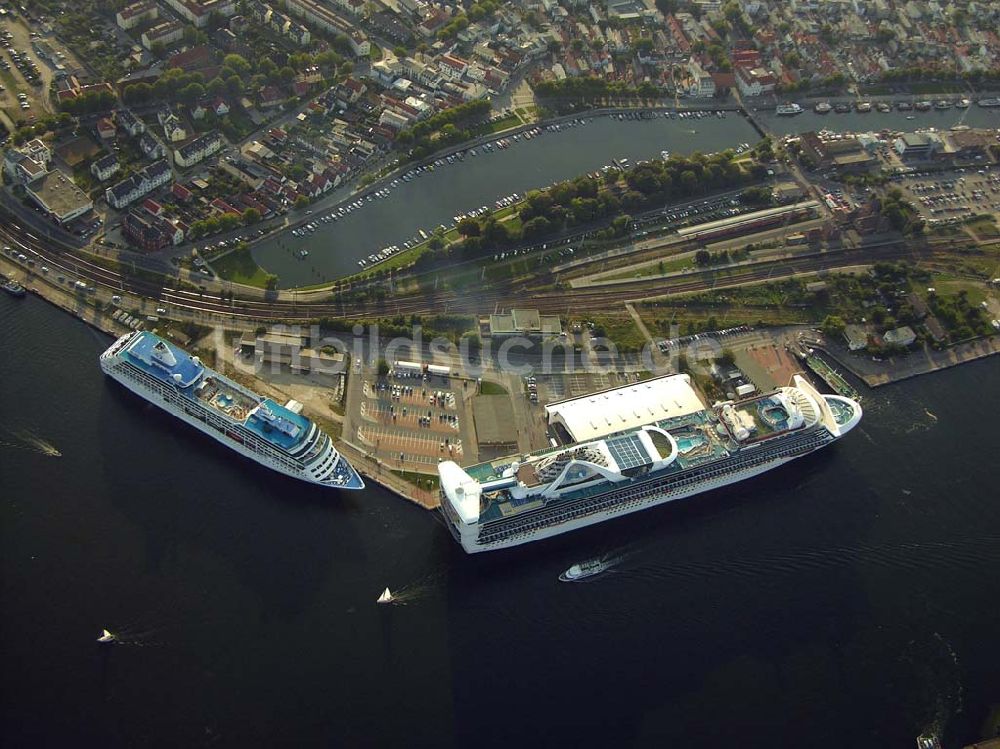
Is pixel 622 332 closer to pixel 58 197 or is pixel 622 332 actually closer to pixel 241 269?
pixel 241 269

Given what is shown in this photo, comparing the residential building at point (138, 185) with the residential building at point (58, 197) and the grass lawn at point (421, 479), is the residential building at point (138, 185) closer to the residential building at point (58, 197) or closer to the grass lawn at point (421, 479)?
the residential building at point (58, 197)

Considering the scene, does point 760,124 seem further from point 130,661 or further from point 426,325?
point 130,661

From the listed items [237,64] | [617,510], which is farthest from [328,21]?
[617,510]

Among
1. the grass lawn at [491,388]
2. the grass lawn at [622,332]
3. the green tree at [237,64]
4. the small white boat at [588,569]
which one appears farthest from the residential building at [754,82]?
the small white boat at [588,569]

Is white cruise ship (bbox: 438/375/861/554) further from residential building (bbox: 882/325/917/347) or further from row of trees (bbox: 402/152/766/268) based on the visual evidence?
row of trees (bbox: 402/152/766/268)

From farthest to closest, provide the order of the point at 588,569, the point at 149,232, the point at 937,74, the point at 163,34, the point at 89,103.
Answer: the point at 937,74
the point at 163,34
the point at 89,103
the point at 149,232
the point at 588,569

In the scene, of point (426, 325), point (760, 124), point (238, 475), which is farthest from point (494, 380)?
point (760, 124)
